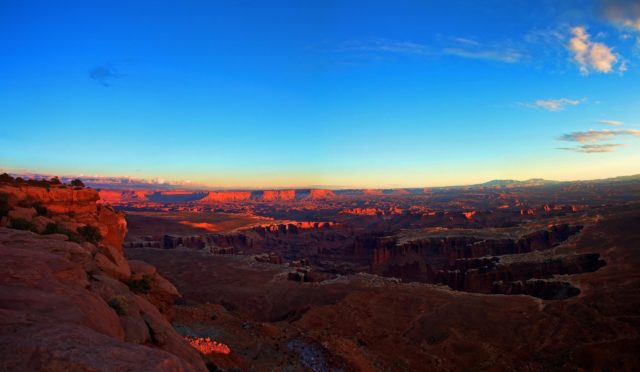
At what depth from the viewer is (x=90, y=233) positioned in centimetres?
2545

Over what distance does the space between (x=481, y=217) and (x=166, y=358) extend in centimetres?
13075

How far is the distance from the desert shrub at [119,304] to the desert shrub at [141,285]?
8.14 m

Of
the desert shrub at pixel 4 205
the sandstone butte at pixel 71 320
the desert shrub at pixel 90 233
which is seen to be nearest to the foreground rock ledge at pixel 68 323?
the sandstone butte at pixel 71 320

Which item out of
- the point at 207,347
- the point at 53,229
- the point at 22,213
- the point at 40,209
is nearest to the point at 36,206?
the point at 40,209

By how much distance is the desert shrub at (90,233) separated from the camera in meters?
24.6

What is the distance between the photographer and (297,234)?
407 ft

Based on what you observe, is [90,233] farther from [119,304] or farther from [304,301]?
[304,301]

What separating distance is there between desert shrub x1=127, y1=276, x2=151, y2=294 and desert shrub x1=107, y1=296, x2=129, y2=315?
8.14 m

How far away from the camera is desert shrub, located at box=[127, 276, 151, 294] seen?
1942 centimetres

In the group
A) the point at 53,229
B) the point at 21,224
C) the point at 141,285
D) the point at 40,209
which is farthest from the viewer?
the point at 40,209

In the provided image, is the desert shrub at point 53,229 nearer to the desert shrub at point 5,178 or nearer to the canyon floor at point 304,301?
the canyon floor at point 304,301

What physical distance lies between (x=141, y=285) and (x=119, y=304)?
979cm

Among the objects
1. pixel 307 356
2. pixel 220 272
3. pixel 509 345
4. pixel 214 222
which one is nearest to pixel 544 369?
pixel 509 345

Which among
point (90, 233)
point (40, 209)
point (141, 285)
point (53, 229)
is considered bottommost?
point (141, 285)
